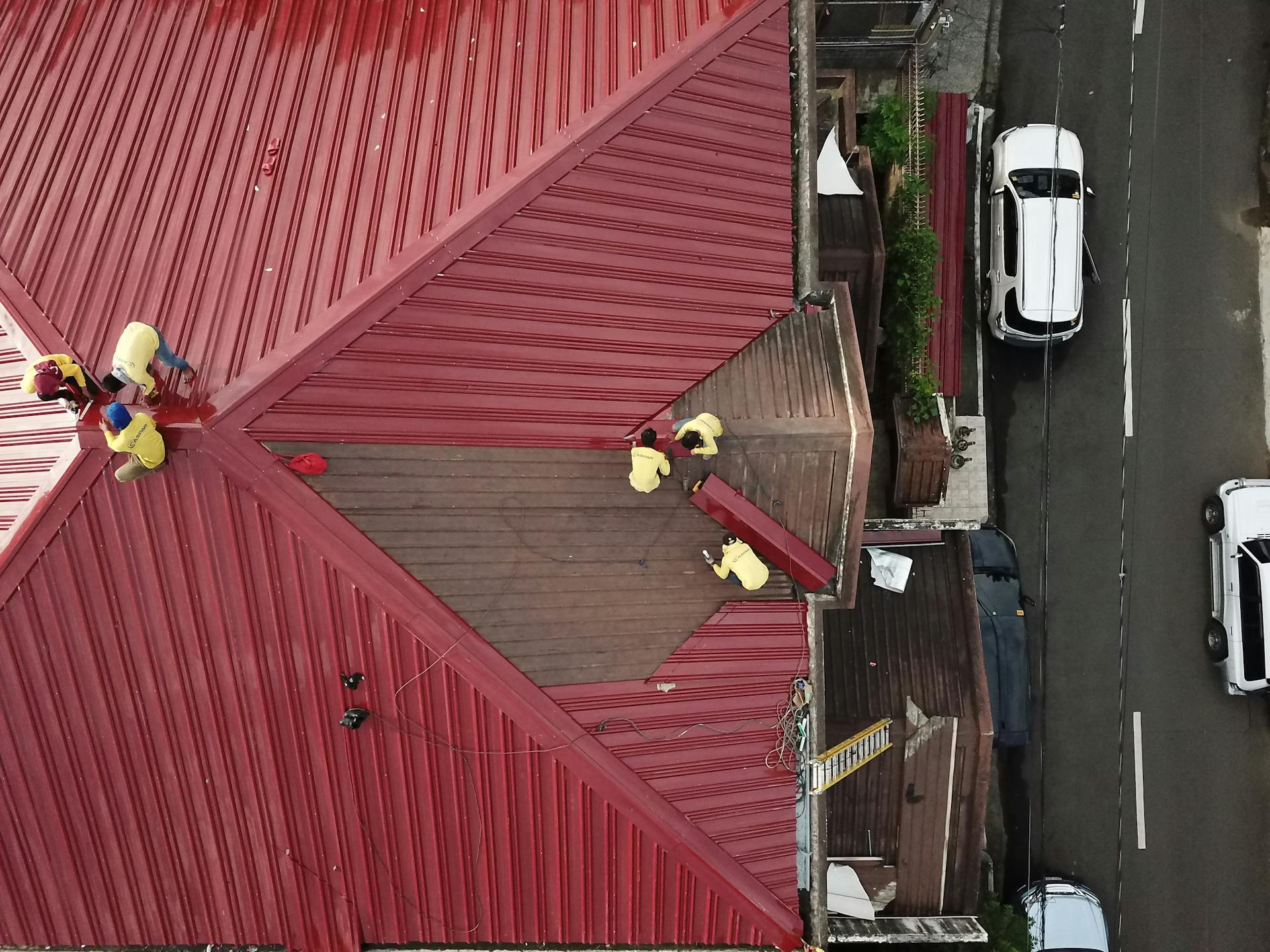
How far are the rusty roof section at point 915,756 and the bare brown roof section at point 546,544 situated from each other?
5307 millimetres

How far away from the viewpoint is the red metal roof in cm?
913

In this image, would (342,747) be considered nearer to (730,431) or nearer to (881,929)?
(730,431)

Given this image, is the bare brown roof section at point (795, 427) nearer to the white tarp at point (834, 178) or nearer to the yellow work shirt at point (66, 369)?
the white tarp at point (834, 178)

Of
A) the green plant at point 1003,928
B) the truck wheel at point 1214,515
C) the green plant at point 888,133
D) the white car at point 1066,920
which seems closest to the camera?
the green plant at point 1003,928

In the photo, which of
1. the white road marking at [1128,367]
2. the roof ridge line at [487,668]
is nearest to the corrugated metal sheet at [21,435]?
the roof ridge line at [487,668]

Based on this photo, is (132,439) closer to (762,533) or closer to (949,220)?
(762,533)

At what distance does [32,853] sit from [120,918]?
1.64 meters

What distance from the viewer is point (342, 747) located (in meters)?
9.81

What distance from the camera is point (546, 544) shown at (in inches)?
388

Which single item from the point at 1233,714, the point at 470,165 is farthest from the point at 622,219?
the point at 1233,714

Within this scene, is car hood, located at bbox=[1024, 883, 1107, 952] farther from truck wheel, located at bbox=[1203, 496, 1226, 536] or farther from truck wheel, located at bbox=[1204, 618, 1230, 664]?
truck wheel, located at bbox=[1203, 496, 1226, 536]

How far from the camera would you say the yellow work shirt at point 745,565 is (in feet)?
32.4

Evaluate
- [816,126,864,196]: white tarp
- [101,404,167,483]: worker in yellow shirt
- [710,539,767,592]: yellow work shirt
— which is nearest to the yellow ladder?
[710,539,767,592]: yellow work shirt

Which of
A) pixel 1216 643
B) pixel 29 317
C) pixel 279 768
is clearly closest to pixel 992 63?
pixel 1216 643
